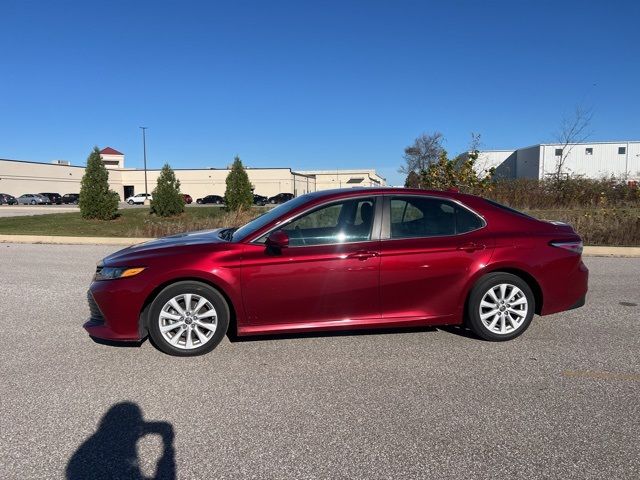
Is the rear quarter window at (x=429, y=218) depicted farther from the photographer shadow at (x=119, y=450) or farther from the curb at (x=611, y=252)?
the curb at (x=611, y=252)

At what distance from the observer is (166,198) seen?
28500 mm

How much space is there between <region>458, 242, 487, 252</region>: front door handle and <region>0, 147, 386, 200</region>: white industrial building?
58598mm

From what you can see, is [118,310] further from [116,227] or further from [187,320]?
[116,227]

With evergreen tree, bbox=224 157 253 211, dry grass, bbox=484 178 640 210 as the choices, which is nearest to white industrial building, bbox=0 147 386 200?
evergreen tree, bbox=224 157 253 211

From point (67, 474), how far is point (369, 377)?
2327 mm

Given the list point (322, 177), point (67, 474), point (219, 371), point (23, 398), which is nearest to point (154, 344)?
point (219, 371)

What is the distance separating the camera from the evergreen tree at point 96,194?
2511 centimetres

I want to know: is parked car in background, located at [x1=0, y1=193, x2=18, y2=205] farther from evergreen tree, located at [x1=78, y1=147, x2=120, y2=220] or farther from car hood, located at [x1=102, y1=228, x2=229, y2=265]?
car hood, located at [x1=102, y1=228, x2=229, y2=265]

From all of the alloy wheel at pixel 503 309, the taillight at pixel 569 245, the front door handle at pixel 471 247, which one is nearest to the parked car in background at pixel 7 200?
the front door handle at pixel 471 247

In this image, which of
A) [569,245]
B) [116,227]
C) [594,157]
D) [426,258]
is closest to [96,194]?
[116,227]

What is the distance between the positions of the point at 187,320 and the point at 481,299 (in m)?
2.93

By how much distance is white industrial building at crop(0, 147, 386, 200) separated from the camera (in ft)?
205

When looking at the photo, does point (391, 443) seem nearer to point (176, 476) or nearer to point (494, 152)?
point (176, 476)

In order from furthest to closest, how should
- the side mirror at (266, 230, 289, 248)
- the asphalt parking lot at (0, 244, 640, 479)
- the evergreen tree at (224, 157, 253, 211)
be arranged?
the evergreen tree at (224, 157, 253, 211)
the side mirror at (266, 230, 289, 248)
the asphalt parking lot at (0, 244, 640, 479)
